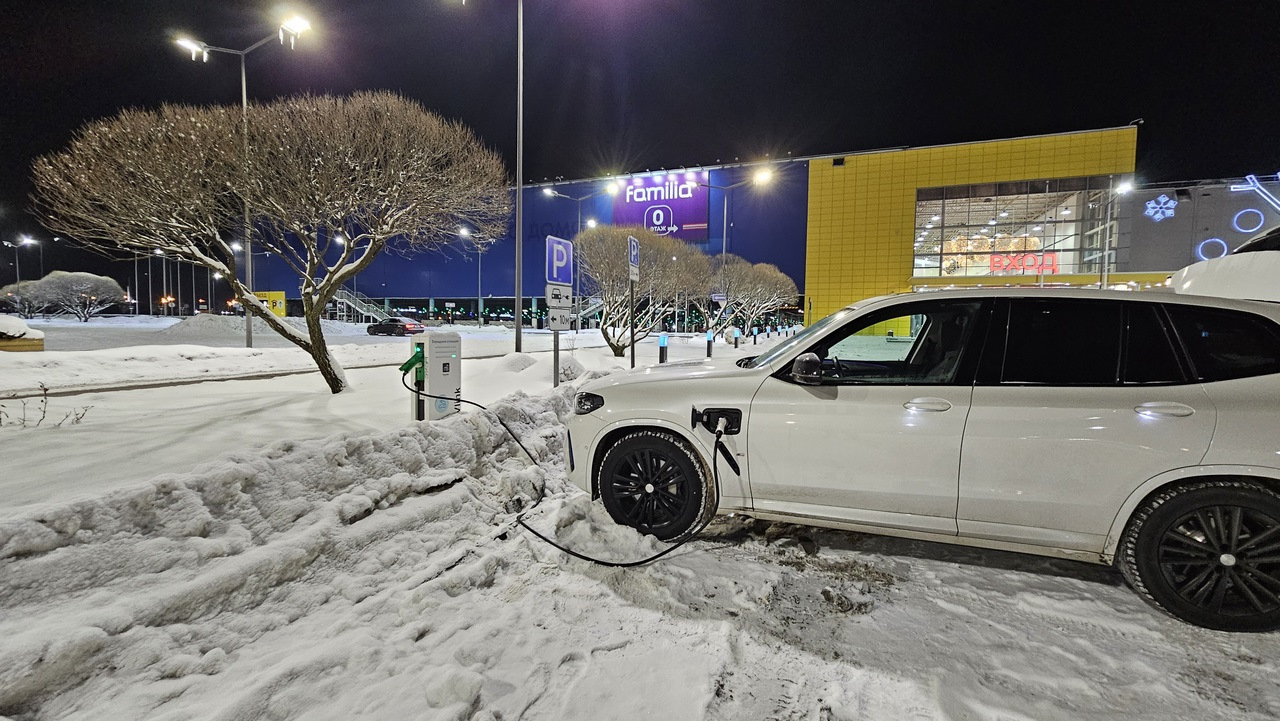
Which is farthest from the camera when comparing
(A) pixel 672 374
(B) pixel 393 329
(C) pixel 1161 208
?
(C) pixel 1161 208

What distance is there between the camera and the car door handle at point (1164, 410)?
2.79m

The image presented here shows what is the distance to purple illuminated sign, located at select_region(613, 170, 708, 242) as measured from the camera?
187 feet

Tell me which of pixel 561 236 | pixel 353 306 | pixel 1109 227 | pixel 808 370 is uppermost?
pixel 561 236

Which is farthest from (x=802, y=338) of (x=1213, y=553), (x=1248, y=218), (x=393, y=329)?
(x=1248, y=218)

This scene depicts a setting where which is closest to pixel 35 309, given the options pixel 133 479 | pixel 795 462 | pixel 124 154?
pixel 124 154

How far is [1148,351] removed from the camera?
2996mm

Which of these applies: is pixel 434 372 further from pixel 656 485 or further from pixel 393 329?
pixel 393 329

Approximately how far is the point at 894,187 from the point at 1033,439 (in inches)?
2044

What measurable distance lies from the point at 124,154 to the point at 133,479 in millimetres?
7273

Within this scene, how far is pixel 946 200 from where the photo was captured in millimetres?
45906

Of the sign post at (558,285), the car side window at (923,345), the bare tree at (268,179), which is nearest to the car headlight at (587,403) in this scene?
the car side window at (923,345)

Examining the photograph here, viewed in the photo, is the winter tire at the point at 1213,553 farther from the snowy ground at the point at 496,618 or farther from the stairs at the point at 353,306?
the stairs at the point at 353,306

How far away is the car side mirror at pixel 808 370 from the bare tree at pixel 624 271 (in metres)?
16.4

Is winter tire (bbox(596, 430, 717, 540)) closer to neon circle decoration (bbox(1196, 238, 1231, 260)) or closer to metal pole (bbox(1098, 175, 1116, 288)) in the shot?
metal pole (bbox(1098, 175, 1116, 288))
